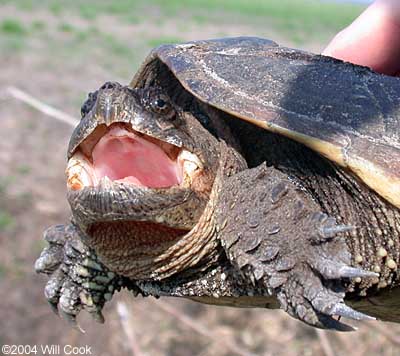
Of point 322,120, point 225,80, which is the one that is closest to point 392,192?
point 322,120

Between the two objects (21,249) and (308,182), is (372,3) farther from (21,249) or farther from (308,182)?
(21,249)

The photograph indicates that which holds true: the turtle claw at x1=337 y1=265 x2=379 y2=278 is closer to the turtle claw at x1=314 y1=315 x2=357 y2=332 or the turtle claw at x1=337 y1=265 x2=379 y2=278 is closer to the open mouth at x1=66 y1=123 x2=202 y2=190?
the turtle claw at x1=314 y1=315 x2=357 y2=332

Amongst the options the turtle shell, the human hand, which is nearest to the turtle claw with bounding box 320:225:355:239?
the turtle shell

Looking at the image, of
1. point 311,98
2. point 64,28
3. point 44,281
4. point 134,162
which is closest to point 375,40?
point 311,98

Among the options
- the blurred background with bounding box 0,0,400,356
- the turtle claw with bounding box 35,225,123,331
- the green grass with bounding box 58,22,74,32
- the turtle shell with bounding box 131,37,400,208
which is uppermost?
the turtle shell with bounding box 131,37,400,208

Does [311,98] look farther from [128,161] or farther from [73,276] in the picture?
[73,276]

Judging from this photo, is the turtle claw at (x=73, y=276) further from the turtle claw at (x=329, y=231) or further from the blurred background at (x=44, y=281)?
the blurred background at (x=44, y=281)
